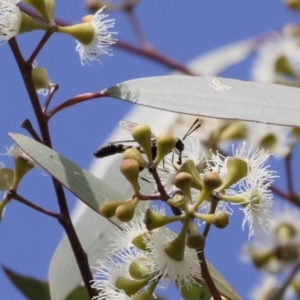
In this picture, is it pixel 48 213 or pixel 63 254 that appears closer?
pixel 48 213

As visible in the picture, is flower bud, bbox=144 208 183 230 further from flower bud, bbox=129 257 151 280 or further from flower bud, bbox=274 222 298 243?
flower bud, bbox=274 222 298 243

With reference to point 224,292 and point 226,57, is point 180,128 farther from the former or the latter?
point 224,292

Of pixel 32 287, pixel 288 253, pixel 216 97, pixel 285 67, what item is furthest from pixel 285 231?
pixel 216 97

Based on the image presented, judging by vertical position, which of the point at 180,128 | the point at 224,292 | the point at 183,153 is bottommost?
the point at 224,292

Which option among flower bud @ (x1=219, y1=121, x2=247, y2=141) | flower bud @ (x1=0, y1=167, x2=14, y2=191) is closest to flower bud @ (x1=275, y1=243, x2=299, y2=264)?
flower bud @ (x1=219, y1=121, x2=247, y2=141)

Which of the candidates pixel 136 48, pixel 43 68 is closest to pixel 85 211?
pixel 43 68

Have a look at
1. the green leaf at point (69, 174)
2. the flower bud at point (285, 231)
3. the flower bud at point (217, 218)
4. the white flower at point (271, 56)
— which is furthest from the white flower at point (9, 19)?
the white flower at point (271, 56)

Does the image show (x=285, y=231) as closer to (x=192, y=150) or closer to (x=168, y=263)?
(x=192, y=150)

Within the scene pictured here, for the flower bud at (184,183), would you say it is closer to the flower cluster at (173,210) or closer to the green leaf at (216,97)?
the flower cluster at (173,210)
